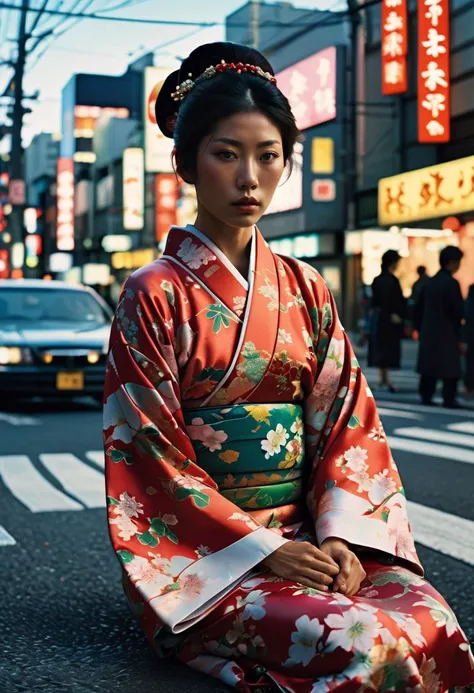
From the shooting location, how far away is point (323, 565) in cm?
216

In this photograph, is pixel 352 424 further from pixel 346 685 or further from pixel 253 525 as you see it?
pixel 346 685

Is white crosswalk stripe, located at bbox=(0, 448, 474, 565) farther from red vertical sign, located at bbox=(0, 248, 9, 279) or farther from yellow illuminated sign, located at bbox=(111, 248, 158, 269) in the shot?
red vertical sign, located at bbox=(0, 248, 9, 279)

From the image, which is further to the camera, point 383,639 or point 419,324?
point 419,324

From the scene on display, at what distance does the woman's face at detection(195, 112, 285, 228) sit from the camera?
2.40 metres

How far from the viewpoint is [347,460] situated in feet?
8.06

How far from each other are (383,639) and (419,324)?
9.00 meters

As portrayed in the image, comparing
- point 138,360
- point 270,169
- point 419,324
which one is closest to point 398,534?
point 138,360

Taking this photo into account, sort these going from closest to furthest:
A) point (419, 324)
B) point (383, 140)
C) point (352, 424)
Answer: point (352, 424) < point (419, 324) < point (383, 140)

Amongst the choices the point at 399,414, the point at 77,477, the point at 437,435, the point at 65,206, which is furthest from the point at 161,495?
Result: the point at 65,206

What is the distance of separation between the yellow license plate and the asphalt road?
150cm

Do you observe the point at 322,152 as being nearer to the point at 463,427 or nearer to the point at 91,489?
the point at 463,427

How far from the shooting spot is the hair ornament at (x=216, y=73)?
247 centimetres

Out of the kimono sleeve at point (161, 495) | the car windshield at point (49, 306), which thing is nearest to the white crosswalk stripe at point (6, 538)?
the kimono sleeve at point (161, 495)

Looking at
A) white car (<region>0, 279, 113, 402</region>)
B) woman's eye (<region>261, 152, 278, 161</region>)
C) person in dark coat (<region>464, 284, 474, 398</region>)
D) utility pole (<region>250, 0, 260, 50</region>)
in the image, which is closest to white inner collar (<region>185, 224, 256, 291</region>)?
woman's eye (<region>261, 152, 278, 161</region>)
